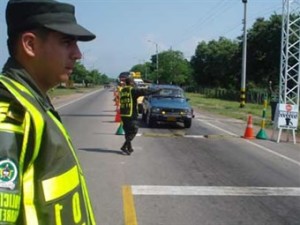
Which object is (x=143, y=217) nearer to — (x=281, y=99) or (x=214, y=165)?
(x=214, y=165)

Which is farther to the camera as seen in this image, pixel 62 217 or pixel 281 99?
pixel 281 99

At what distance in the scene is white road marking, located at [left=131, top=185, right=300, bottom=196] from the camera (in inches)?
334

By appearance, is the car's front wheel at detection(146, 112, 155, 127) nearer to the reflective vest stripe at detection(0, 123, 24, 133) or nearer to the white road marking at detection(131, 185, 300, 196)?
the white road marking at detection(131, 185, 300, 196)

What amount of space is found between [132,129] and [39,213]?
11600 millimetres

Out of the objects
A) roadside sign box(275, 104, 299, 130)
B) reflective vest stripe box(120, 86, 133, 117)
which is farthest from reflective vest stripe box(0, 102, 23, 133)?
roadside sign box(275, 104, 299, 130)

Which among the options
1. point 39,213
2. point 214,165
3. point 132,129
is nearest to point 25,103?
point 39,213

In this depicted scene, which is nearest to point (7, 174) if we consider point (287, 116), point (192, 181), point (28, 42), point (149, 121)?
point (28, 42)

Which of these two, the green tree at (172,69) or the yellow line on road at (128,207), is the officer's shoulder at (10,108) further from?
the green tree at (172,69)

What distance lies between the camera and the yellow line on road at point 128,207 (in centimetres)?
668

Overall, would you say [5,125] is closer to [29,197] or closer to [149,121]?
[29,197]

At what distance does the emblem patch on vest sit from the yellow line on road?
513cm

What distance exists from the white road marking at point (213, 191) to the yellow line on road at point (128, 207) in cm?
11

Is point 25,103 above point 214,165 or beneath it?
above

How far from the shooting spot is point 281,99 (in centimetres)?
2248
